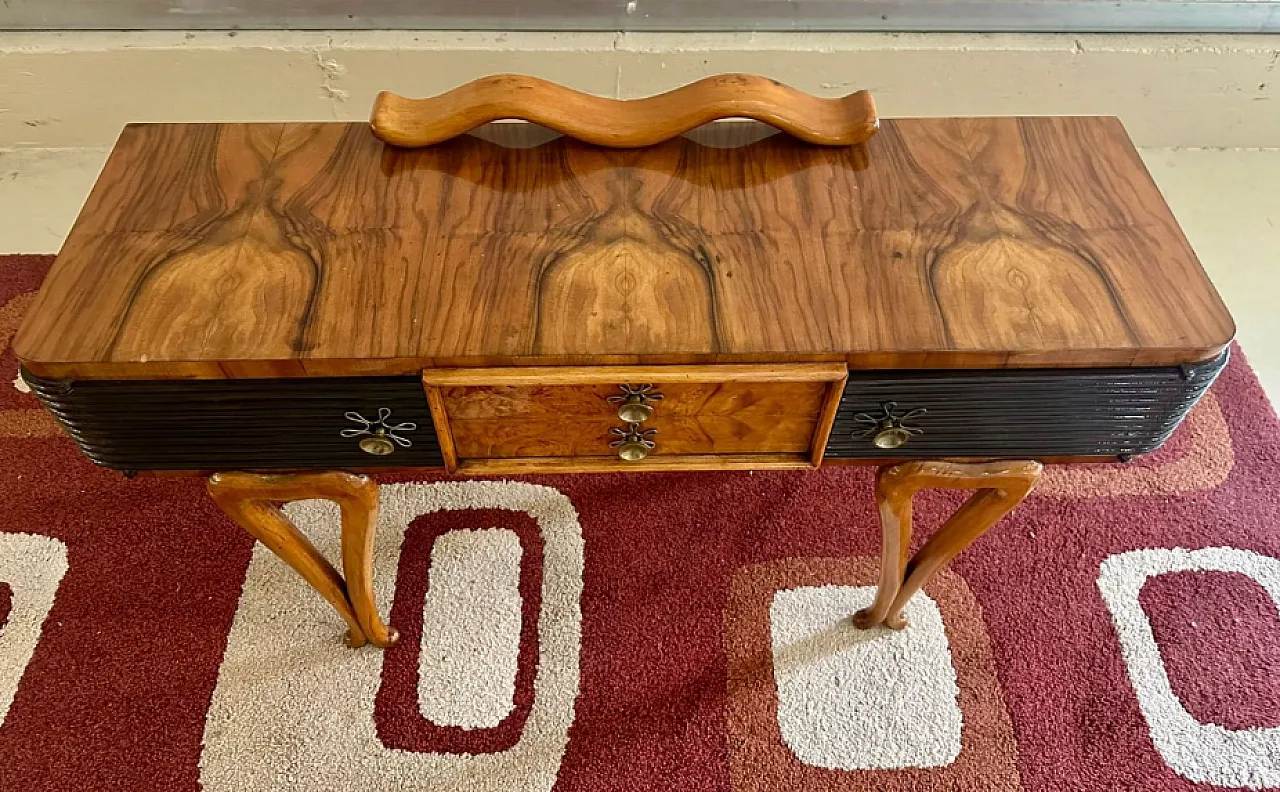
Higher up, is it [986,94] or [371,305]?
[371,305]

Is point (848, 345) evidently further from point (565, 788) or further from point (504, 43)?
point (504, 43)

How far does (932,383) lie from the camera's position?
0.60m

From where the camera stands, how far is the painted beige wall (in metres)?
1.20

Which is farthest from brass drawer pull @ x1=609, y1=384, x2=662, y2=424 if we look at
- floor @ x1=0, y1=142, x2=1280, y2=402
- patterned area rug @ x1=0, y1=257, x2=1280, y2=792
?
floor @ x1=0, y1=142, x2=1280, y2=402

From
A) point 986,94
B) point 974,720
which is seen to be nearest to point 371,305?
point 974,720

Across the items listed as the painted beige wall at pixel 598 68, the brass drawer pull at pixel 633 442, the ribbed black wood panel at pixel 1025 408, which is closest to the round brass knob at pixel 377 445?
the brass drawer pull at pixel 633 442

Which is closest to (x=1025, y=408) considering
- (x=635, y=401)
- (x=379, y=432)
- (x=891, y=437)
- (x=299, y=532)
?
(x=891, y=437)

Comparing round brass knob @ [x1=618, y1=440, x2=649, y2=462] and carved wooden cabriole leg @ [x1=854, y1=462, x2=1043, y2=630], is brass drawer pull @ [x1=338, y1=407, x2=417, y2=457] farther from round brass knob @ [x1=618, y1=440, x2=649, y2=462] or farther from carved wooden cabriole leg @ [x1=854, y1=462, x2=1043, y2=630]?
carved wooden cabriole leg @ [x1=854, y1=462, x2=1043, y2=630]

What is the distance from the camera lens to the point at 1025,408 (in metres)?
0.63

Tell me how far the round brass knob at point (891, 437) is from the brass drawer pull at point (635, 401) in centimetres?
16

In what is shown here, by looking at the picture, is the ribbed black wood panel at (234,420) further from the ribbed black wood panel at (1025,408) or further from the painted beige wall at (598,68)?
the painted beige wall at (598,68)

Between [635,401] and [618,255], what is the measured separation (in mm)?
105

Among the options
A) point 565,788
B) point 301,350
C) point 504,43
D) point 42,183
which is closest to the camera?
point 301,350

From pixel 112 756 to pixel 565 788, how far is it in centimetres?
41
